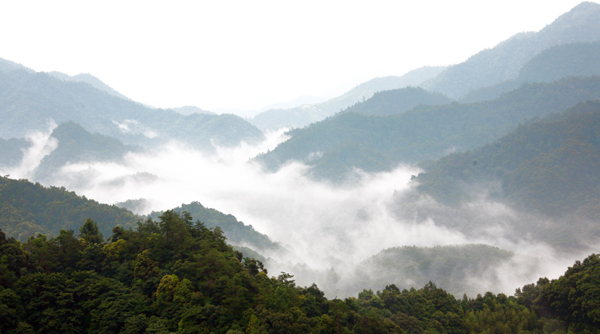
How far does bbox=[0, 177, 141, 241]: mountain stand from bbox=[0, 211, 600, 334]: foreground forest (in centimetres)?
6747

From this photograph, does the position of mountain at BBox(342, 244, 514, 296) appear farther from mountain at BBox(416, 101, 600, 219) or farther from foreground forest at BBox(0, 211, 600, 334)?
mountain at BBox(416, 101, 600, 219)

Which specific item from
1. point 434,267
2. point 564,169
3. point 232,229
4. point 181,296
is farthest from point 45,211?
point 564,169

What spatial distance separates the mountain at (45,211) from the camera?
314ft

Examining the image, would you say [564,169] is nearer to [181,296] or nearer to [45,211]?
[181,296]

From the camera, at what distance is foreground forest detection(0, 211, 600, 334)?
96.7ft

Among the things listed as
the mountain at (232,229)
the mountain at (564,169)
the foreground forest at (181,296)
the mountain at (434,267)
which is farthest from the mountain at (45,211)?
the mountain at (564,169)

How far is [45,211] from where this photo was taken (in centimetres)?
10838

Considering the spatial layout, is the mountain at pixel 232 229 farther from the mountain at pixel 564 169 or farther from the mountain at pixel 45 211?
the mountain at pixel 564 169

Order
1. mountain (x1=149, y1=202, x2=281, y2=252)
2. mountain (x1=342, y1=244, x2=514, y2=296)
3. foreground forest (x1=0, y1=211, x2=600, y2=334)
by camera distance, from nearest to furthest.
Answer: foreground forest (x1=0, y1=211, x2=600, y2=334)
mountain (x1=342, y1=244, x2=514, y2=296)
mountain (x1=149, y1=202, x2=281, y2=252)

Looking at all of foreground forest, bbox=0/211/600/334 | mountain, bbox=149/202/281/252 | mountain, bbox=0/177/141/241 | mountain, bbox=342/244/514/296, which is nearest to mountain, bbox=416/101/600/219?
mountain, bbox=342/244/514/296

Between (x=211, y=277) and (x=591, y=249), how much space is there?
14048 cm

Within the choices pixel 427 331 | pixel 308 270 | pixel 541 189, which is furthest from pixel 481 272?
pixel 541 189

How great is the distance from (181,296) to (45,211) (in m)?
94.8

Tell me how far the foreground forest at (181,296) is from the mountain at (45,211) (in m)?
67.5
